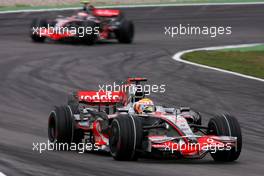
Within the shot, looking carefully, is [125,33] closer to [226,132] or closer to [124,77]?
[124,77]

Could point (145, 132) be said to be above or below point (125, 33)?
above

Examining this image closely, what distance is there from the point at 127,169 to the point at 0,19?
1039 inches

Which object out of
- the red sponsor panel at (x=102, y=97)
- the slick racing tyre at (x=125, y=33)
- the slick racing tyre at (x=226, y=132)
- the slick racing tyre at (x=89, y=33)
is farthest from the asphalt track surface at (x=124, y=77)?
the red sponsor panel at (x=102, y=97)

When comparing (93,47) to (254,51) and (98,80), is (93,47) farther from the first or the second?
(98,80)

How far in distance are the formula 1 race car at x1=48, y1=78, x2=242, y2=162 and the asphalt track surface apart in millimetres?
219

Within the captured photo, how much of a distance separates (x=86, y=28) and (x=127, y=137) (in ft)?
62.3

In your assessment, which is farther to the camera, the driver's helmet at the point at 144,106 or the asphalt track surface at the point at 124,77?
the driver's helmet at the point at 144,106

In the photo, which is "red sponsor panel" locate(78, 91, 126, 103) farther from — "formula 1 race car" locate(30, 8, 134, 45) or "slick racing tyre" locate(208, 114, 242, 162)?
"formula 1 race car" locate(30, 8, 134, 45)

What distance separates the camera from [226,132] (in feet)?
47.1

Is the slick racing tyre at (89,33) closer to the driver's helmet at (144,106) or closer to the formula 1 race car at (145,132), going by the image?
the formula 1 race car at (145,132)

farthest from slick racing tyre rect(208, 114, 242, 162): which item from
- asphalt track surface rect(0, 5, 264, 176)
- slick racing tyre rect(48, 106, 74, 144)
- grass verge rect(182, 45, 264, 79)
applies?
grass verge rect(182, 45, 264, 79)

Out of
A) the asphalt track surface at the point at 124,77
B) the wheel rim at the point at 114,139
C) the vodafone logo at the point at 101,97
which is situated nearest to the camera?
the asphalt track surface at the point at 124,77

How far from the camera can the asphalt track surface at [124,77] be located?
13.8m

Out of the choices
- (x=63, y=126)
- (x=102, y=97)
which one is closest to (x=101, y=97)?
(x=102, y=97)
